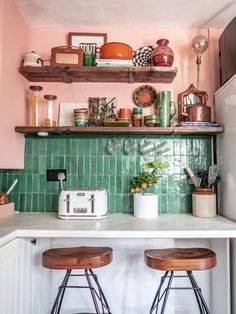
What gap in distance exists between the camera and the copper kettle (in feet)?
5.54

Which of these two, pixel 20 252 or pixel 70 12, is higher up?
pixel 70 12

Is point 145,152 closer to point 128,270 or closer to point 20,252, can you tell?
point 128,270

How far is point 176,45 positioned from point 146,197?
118 centimetres

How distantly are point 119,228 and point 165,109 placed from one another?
859 mm

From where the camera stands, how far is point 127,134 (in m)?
1.82

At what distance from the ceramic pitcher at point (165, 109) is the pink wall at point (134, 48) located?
0.16m

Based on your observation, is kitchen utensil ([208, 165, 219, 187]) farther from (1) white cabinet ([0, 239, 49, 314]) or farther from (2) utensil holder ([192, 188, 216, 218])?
(1) white cabinet ([0, 239, 49, 314])

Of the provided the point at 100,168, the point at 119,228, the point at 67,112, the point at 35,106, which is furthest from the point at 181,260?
the point at 35,106

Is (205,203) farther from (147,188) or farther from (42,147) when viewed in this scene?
(42,147)

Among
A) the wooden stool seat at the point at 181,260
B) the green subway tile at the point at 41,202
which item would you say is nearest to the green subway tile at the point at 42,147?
the green subway tile at the point at 41,202

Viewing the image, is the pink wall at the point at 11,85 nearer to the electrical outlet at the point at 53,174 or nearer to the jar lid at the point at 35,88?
the jar lid at the point at 35,88

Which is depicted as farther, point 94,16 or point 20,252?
point 94,16

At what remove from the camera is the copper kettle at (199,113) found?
1.69 meters

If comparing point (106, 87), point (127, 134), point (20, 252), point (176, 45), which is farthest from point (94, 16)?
point (20, 252)
